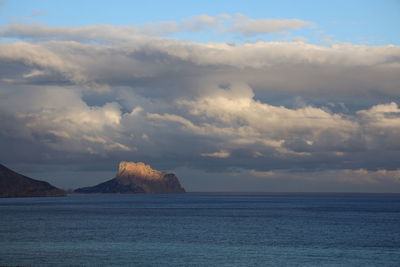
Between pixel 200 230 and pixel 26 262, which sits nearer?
pixel 26 262

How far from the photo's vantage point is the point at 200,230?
143 metres

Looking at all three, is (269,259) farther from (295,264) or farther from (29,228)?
(29,228)

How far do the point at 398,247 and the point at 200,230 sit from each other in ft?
173

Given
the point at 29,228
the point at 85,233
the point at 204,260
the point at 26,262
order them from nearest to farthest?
the point at 26,262 → the point at 204,260 → the point at 85,233 → the point at 29,228

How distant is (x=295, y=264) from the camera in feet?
279

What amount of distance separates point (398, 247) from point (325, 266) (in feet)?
108

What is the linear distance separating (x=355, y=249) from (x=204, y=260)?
34.1 meters

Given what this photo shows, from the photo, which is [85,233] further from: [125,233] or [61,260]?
[61,260]

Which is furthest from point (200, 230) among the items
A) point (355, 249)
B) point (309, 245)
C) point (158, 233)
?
point (355, 249)

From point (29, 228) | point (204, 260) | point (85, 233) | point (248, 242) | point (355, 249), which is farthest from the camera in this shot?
point (29, 228)

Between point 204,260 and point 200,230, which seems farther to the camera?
point 200,230

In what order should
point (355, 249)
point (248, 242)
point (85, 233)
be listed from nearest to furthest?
point (355, 249) → point (248, 242) → point (85, 233)

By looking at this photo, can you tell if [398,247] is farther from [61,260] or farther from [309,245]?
[61,260]

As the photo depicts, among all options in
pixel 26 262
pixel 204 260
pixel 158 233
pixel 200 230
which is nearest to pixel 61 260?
pixel 26 262
